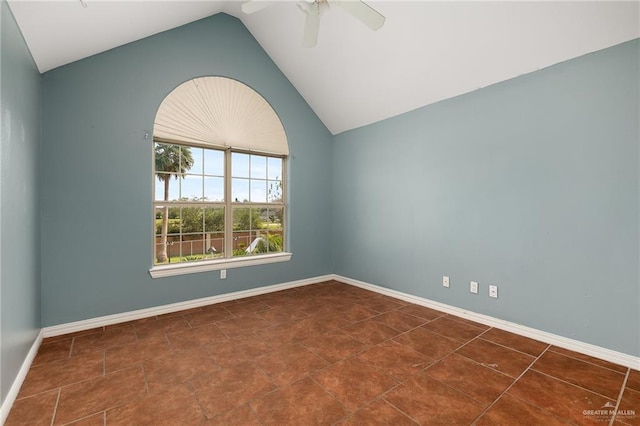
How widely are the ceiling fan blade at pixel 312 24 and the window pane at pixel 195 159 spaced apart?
6.18 ft

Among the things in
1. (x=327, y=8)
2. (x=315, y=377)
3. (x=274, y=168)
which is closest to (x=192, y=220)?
(x=274, y=168)

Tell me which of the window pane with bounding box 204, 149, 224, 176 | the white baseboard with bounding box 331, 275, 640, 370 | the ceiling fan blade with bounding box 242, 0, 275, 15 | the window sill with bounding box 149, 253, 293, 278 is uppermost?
the ceiling fan blade with bounding box 242, 0, 275, 15

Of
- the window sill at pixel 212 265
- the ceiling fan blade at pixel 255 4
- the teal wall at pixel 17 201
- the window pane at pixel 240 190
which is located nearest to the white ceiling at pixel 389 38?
the teal wall at pixel 17 201

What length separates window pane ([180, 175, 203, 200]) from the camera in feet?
11.4

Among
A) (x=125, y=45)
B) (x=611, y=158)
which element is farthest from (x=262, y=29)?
(x=611, y=158)

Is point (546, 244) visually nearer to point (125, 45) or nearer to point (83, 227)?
point (83, 227)

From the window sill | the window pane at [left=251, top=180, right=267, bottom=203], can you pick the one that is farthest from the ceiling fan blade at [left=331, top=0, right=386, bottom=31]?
the window sill

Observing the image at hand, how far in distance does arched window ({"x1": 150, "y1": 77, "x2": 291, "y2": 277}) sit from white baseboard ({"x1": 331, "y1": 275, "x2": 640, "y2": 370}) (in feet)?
6.41

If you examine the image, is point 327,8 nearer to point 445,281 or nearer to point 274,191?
point 274,191

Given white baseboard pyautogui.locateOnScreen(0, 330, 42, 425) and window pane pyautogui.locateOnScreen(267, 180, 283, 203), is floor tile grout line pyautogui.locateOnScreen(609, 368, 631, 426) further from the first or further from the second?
window pane pyautogui.locateOnScreen(267, 180, 283, 203)

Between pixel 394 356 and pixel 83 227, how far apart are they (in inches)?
123

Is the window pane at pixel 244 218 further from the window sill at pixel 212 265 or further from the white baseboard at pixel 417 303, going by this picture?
the white baseboard at pixel 417 303

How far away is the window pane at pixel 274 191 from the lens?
428 cm

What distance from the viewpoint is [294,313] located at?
3266 millimetres
